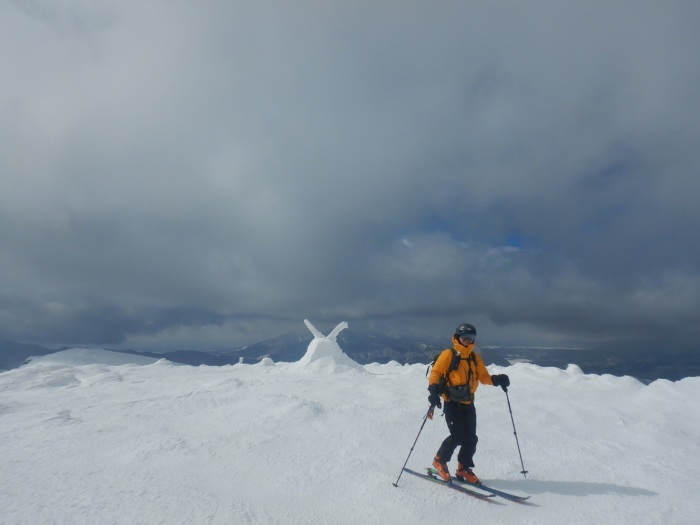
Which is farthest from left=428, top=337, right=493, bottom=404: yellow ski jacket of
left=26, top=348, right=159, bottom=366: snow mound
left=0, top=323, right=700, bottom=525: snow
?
left=26, top=348, right=159, bottom=366: snow mound

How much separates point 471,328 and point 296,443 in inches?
226

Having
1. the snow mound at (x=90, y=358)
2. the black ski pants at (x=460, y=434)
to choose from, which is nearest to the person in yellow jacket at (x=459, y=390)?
the black ski pants at (x=460, y=434)

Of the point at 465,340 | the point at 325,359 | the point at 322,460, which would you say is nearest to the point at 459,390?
the point at 465,340

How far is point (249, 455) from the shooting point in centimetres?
939

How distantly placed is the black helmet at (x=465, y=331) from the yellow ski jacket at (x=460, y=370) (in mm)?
185

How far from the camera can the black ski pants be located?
8352 mm

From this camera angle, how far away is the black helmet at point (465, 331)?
8625 mm

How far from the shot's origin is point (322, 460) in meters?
9.23

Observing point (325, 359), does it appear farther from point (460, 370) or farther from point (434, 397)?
point (434, 397)

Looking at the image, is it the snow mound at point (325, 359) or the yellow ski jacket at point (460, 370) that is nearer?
the yellow ski jacket at point (460, 370)

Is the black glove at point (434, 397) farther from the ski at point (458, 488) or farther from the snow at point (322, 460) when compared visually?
the snow at point (322, 460)

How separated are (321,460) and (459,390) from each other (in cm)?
384

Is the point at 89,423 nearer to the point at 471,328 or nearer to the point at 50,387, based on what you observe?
the point at 471,328

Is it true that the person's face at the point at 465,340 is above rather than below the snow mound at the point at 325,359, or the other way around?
below
